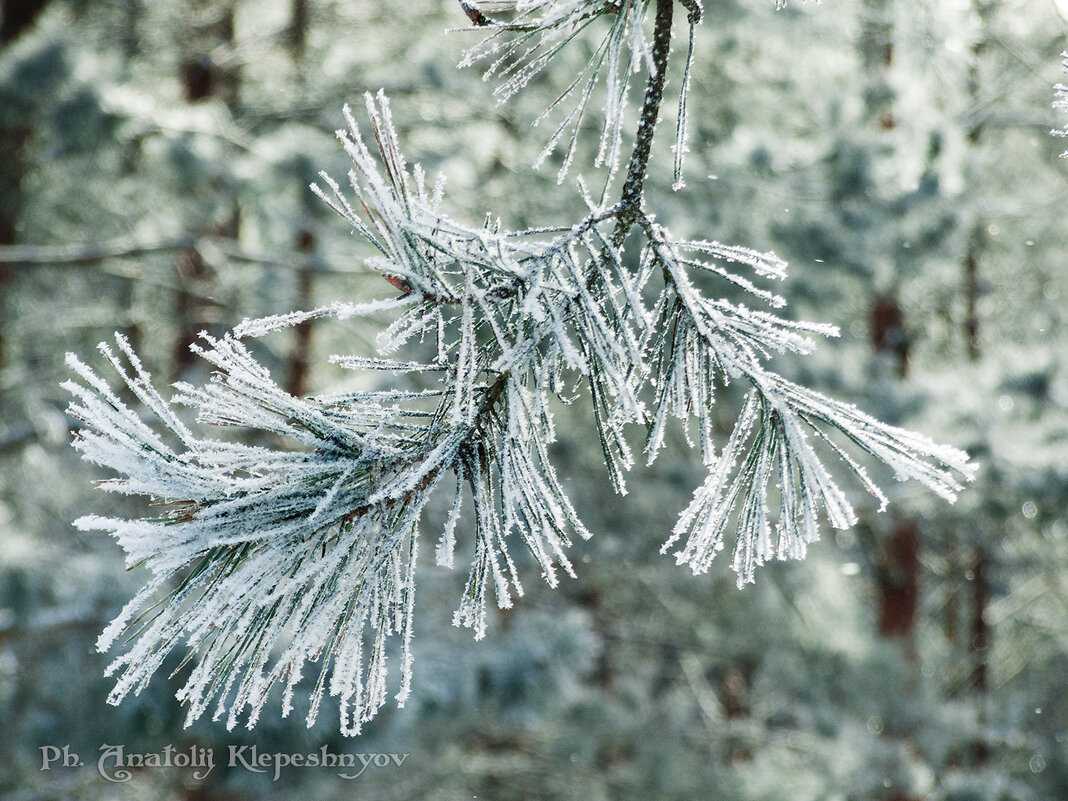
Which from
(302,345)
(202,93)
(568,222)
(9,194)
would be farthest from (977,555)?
(9,194)

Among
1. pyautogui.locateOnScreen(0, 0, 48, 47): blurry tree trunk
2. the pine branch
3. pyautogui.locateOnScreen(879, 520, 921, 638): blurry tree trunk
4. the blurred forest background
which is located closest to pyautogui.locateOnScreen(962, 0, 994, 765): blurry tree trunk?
the blurred forest background

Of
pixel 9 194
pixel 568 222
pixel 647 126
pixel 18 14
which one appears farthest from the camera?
pixel 9 194

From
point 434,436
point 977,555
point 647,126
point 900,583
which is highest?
point 647,126

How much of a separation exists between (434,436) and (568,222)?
365 cm

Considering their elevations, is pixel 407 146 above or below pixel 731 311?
above

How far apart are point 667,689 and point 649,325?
9.13m

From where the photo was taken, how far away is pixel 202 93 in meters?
6.51

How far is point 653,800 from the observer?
581cm

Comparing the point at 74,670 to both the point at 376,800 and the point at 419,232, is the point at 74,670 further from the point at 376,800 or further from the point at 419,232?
the point at 419,232

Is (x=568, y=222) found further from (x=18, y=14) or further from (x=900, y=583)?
(x=900, y=583)

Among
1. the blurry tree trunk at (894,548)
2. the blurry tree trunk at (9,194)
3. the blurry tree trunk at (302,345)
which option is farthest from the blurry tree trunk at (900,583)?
the blurry tree trunk at (9,194)

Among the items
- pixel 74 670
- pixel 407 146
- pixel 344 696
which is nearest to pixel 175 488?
pixel 344 696

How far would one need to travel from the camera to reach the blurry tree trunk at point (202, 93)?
6082mm

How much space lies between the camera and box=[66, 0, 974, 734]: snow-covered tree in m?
0.76
